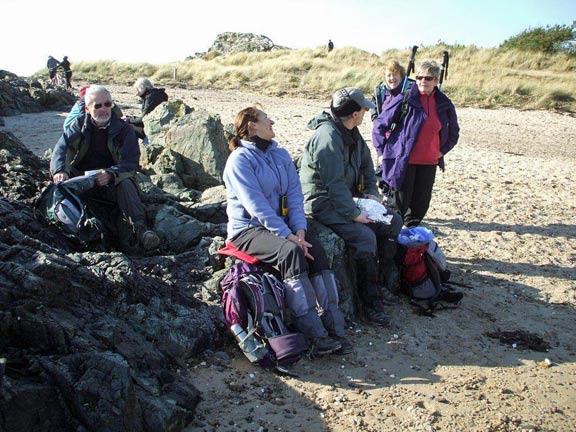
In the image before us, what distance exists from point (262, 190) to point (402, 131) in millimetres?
2142

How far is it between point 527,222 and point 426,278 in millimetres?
3358

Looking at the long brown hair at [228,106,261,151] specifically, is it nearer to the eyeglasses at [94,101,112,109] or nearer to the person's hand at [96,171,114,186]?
the person's hand at [96,171,114,186]

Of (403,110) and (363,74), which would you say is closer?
(403,110)

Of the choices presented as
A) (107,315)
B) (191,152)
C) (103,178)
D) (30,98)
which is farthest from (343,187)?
(30,98)

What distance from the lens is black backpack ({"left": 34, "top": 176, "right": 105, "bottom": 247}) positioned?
5469 millimetres

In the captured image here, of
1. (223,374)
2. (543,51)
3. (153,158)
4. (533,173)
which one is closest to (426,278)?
(223,374)

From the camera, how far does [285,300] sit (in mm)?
4605

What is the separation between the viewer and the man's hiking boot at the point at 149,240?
5770 millimetres

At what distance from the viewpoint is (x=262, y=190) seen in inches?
191

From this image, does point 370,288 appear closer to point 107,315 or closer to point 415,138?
point 415,138

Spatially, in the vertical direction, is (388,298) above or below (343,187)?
below

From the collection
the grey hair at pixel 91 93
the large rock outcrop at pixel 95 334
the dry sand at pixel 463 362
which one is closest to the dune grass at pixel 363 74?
the dry sand at pixel 463 362

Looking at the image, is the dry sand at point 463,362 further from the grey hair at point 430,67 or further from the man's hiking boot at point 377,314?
the grey hair at point 430,67

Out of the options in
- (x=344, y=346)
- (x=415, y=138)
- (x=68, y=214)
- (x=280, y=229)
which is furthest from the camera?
(x=415, y=138)
